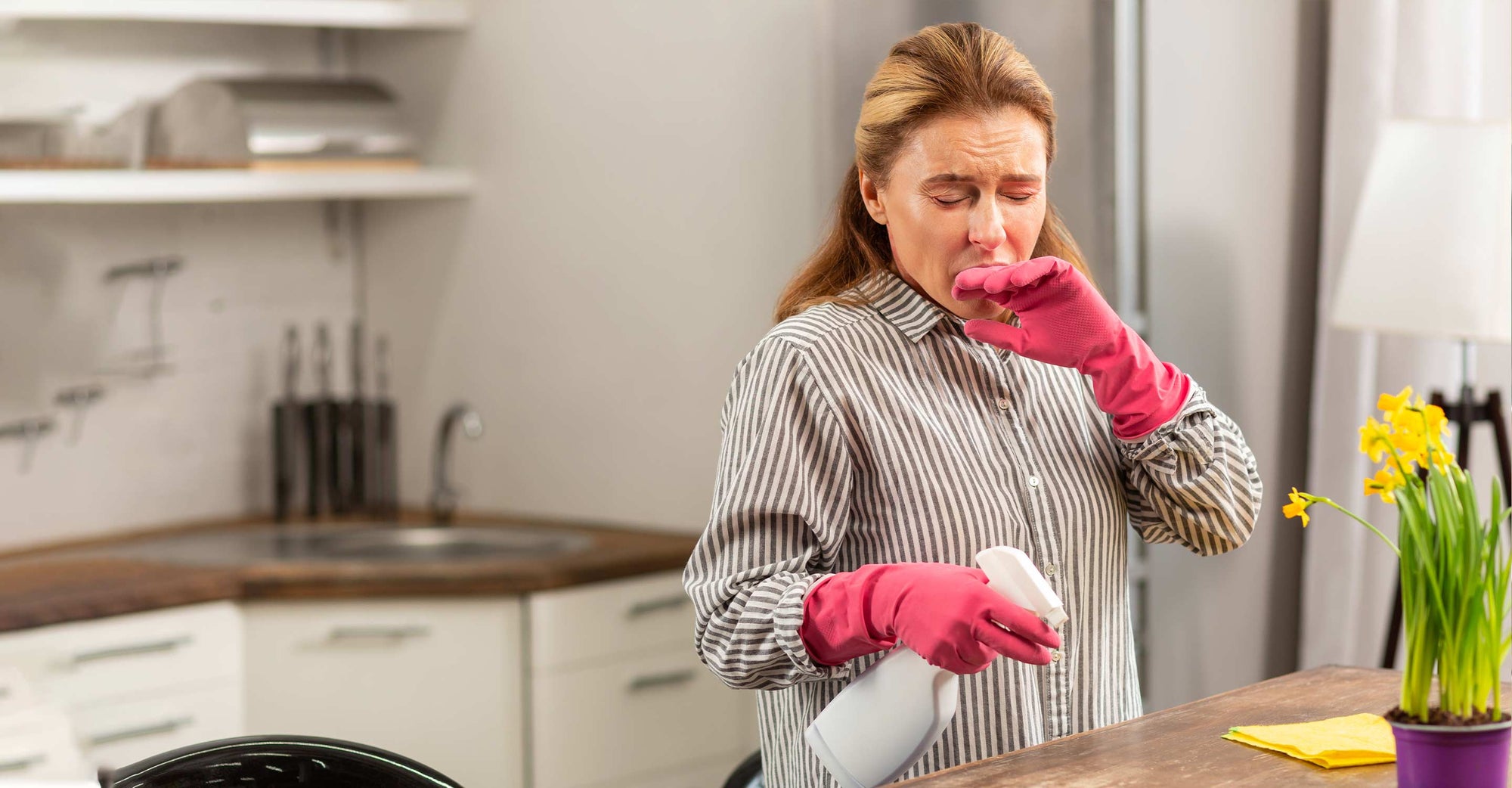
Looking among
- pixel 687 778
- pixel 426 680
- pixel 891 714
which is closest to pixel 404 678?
pixel 426 680

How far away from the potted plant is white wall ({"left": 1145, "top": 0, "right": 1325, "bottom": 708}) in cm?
143

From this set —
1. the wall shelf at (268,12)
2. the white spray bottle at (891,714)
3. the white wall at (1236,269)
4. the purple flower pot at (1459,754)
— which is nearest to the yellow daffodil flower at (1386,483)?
the purple flower pot at (1459,754)

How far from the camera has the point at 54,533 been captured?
10.2 feet

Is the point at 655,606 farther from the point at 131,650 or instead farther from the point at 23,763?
the point at 23,763

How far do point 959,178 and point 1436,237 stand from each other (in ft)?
3.39

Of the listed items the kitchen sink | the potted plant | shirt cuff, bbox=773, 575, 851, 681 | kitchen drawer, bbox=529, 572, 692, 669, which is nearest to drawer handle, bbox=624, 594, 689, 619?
kitchen drawer, bbox=529, 572, 692, 669

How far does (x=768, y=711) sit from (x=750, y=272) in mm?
1457

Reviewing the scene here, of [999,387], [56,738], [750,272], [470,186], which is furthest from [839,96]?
[56,738]

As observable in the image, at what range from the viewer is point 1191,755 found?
1.25 meters

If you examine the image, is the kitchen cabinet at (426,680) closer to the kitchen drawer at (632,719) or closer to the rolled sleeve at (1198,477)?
the kitchen drawer at (632,719)

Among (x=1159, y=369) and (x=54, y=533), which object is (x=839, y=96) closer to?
(x=1159, y=369)

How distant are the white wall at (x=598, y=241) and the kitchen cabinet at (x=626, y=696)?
284mm

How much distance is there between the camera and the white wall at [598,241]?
9.37ft

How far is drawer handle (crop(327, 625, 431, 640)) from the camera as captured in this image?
262cm
